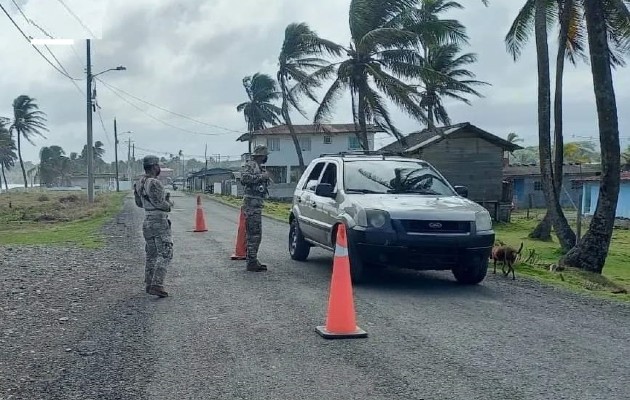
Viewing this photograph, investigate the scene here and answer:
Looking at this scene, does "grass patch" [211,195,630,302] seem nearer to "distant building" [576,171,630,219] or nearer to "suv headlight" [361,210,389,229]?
"suv headlight" [361,210,389,229]

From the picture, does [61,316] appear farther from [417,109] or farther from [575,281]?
[417,109]

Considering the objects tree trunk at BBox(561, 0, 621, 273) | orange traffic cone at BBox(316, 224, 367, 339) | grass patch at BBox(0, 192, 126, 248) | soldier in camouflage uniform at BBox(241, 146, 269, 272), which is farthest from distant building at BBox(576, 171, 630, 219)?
orange traffic cone at BBox(316, 224, 367, 339)

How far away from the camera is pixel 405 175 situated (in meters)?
10.2

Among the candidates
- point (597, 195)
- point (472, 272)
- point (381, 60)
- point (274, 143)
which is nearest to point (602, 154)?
point (472, 272)

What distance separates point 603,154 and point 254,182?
685cm

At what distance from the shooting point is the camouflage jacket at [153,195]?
8352 mm

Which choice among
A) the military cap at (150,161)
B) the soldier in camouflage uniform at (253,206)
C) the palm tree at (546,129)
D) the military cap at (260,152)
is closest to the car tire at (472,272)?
the soldier in camouflage uniform at (253,206)

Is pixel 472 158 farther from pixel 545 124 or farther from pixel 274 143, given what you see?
pixel 274 143

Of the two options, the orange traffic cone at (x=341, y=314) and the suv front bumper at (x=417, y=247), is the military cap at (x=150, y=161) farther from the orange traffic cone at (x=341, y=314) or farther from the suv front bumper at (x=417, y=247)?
the orange traffic cone at (x=341, y=314)

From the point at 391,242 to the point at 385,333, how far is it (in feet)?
7.36

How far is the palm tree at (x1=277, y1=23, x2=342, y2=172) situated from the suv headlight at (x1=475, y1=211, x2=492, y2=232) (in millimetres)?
20539

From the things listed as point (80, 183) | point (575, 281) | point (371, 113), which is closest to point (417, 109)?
point (371, 113)

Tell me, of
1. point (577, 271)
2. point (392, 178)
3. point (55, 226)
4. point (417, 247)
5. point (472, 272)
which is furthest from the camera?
point (55, 226)

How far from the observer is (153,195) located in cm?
835
